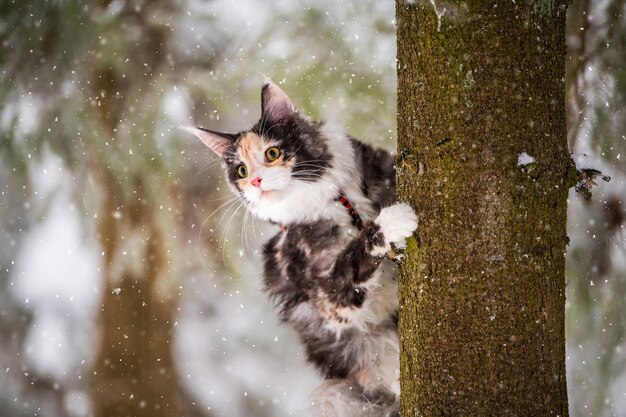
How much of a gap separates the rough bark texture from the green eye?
0.72 metres

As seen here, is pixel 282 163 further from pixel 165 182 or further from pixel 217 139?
pixel 165 182

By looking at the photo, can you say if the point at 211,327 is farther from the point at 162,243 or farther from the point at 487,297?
the point at 487,297

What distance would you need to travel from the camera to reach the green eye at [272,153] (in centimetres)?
192

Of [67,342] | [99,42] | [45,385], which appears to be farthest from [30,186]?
[45,385]

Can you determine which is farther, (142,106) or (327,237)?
(142,106)

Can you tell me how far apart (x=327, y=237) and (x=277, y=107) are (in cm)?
48

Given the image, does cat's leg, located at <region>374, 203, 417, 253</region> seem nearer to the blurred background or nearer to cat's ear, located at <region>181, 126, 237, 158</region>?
cat's ear, located at <region>181, 126, 237, 158</region>

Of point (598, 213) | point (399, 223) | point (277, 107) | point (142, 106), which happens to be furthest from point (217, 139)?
point (598, 213)

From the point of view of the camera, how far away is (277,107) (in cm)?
199

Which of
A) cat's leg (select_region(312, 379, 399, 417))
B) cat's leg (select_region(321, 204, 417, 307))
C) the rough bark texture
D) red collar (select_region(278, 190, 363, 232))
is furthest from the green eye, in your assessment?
cat's leg (select_region(312, 379, 399, 417))

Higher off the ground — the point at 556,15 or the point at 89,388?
the point at 556,15

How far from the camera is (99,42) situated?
129 inches

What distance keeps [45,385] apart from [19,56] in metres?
2.17

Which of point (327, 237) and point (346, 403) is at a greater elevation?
point (327, 237)
